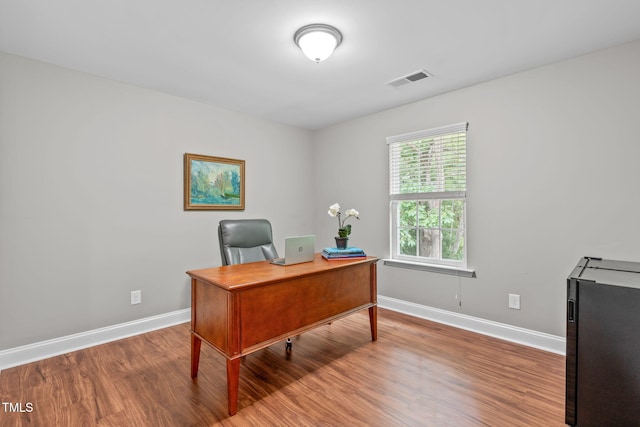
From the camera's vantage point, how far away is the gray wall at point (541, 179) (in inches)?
87.1

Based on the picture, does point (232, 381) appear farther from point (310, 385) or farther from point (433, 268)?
point (433, 268)

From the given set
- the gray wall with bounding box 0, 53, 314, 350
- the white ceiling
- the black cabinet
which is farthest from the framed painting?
the black cabinet

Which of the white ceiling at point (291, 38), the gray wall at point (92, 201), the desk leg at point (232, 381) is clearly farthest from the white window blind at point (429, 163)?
the desk leg at point (232, 381)

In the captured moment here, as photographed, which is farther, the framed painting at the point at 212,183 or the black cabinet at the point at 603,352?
the framed painting at the point at 212,183

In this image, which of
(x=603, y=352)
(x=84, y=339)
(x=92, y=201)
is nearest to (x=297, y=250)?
(x=603, y=352)

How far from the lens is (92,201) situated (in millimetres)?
2662

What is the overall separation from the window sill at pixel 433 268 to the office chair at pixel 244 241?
1.44m

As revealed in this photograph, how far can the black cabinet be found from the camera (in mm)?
1172

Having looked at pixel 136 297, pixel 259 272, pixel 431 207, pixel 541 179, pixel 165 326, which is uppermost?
pixel 541 179

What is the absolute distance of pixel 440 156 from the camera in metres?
3.15

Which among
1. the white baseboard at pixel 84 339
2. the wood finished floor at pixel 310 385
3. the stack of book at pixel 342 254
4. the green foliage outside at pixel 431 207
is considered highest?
the green foliage outside at pixel 431 207

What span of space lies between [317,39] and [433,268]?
239 cm

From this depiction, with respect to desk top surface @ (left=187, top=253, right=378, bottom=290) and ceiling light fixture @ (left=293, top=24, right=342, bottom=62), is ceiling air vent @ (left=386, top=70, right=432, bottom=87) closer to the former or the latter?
ceiling light fixture @ (left=293, top=24, right=342, bottom=62)

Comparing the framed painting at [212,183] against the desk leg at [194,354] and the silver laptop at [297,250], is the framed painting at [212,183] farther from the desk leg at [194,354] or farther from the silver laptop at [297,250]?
the desk leg at [194,354]
